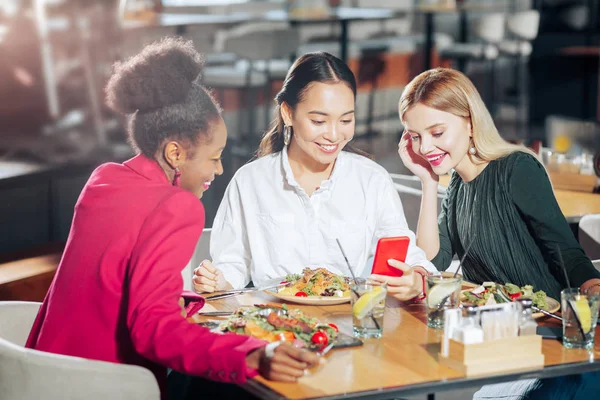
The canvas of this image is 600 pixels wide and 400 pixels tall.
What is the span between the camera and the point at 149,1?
6656 millimetres

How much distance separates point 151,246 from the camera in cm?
177

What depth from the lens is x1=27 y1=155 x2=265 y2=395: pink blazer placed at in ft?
5.65

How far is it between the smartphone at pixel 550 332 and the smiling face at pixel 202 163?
0.82 meters

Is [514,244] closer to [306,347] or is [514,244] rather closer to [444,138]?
[444,138]

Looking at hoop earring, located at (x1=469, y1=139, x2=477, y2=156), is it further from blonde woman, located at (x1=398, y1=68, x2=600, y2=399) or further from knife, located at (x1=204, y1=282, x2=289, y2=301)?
knife, located at (x1=204, y1=282, x2=289, y2=301)

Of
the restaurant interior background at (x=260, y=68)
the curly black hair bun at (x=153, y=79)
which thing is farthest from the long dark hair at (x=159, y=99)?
the restaurant interior background at (x=260, y=68)

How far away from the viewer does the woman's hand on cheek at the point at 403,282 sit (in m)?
2.13

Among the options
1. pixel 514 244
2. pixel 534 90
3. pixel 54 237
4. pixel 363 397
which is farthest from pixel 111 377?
pixel 534 90

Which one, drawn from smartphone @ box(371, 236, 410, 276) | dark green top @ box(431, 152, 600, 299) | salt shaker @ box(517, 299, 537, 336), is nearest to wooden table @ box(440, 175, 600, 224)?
dark green top @ box(431, 152, 600, 299)

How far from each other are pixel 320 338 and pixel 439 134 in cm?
91

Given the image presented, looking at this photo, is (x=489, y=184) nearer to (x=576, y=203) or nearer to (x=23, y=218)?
(x=576, y=203)

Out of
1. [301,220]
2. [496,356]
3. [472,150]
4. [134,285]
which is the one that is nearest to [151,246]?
[134,285]

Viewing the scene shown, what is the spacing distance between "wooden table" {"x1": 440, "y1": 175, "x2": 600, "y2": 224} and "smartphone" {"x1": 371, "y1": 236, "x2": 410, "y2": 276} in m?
1.37

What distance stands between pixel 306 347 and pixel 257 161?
1.03m
